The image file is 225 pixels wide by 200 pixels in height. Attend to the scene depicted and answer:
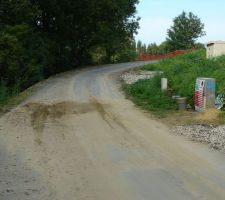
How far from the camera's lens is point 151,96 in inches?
817

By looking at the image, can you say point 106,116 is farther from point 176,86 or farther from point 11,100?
point 11,100

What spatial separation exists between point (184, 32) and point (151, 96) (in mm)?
64948

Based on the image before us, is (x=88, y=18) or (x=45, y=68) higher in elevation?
(x=88, y=18)

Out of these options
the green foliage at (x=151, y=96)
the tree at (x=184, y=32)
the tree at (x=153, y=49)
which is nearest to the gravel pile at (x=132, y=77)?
the green foliage at (x=151, y=96)

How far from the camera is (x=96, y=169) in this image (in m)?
10.0

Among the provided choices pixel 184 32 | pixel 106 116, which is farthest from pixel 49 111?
pixel 184 32

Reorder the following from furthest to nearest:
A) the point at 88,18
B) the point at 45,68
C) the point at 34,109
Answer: the point at 88,18, the point at 45,68, the point at 34,109

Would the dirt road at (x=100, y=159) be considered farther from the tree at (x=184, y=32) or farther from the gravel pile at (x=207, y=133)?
the tree at (x=184, y=32)

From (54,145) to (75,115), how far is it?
194 inches

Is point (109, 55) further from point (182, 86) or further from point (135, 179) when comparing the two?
point (135, 179)

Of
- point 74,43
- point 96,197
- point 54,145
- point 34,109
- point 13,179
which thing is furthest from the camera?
point 74,43

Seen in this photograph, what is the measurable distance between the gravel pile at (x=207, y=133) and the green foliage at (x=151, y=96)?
3167mm

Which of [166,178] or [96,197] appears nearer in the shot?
[96,197]

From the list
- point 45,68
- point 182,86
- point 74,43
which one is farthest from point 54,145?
point 74,43
